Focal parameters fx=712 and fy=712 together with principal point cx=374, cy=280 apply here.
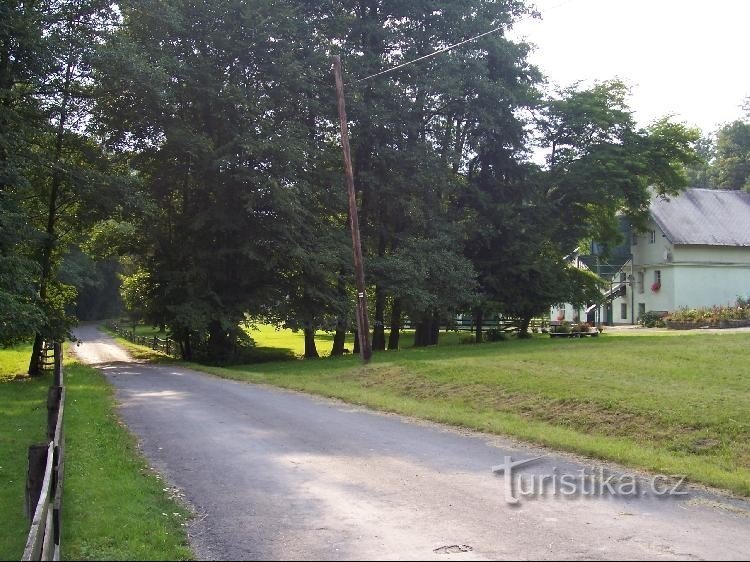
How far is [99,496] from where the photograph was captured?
752 cm

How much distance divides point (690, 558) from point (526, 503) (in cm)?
184

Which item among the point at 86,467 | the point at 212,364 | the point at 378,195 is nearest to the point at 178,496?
the point at 86,467

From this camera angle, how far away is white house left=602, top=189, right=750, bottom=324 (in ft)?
173

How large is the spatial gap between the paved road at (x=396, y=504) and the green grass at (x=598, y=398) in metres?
1.16

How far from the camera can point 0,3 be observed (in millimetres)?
20781

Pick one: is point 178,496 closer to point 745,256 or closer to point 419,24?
point 419,24

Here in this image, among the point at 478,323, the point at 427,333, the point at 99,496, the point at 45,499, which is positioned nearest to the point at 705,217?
the point at 478,323

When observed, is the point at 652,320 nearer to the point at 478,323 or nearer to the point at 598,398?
the point at 478,323

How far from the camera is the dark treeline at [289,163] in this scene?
2622 centimetres

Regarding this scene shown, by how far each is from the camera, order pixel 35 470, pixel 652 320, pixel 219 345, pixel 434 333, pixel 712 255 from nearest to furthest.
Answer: pixel 35 470
pixel 219 345
pixel 434 333
pixel 652 320
pixel 712 255

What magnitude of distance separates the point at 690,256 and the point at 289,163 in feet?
118

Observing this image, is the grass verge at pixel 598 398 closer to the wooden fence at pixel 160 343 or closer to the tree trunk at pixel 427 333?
the tree trunk at pixel 427 333

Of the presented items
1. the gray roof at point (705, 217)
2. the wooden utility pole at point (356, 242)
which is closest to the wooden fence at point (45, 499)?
the wooden utility pole at point (356, 242)

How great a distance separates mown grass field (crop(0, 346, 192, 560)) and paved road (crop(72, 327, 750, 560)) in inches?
11.0
